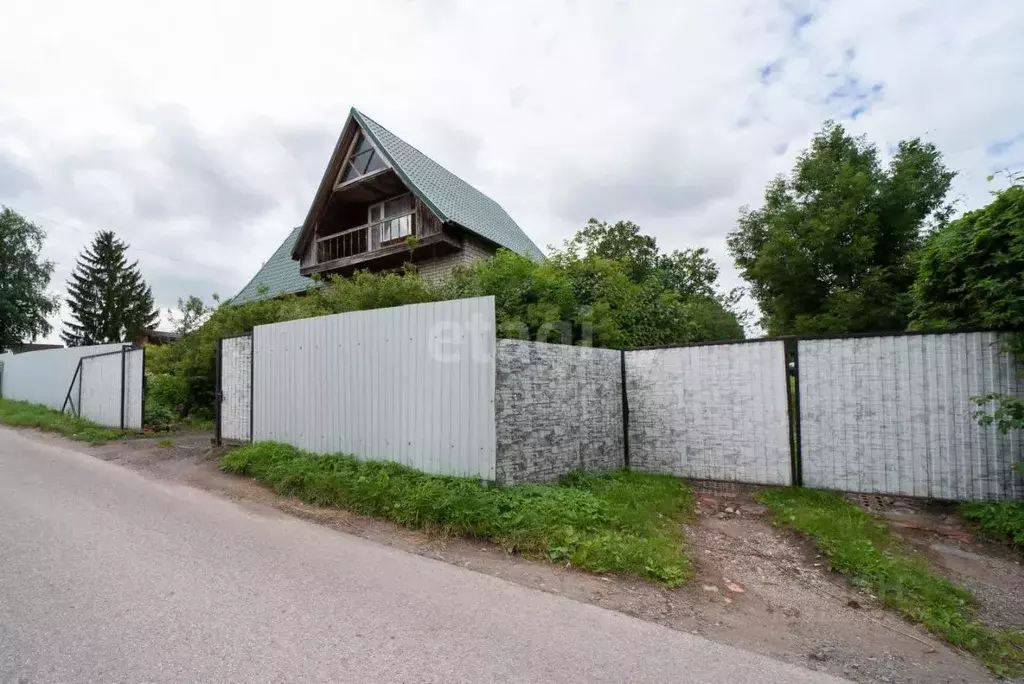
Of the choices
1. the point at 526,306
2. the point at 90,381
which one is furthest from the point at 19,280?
the point at 526,306

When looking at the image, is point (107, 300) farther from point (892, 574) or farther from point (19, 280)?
point (892, 574)

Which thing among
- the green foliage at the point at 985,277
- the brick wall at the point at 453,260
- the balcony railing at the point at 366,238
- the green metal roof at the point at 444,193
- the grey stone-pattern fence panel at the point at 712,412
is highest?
the green metal roof at the point at 444,193

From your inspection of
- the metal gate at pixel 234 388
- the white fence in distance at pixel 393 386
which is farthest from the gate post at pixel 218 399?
the white fence in distance at pixel 393 386

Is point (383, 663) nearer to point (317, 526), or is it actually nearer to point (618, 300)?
point (317, 526)

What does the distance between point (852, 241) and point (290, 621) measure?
21184 millimetres

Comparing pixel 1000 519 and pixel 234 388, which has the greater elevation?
pixel 234 388

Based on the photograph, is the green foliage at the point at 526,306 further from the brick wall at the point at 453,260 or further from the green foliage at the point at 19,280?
the green foliage at the point at 19,280

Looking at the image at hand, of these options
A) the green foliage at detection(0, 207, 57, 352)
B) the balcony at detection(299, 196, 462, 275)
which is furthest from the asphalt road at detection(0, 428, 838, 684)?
the green foliage at detection(0, 207, 57, 352)

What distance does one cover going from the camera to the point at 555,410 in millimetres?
5848

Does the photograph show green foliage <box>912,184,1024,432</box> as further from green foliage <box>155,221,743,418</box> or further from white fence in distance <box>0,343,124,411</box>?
white fence in distance <box>0,343,124,411</box>

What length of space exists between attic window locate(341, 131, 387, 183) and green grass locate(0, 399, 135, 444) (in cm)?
982

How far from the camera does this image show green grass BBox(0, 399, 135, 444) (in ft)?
34.3

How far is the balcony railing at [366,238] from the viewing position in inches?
597

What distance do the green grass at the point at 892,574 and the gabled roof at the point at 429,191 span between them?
977cm
